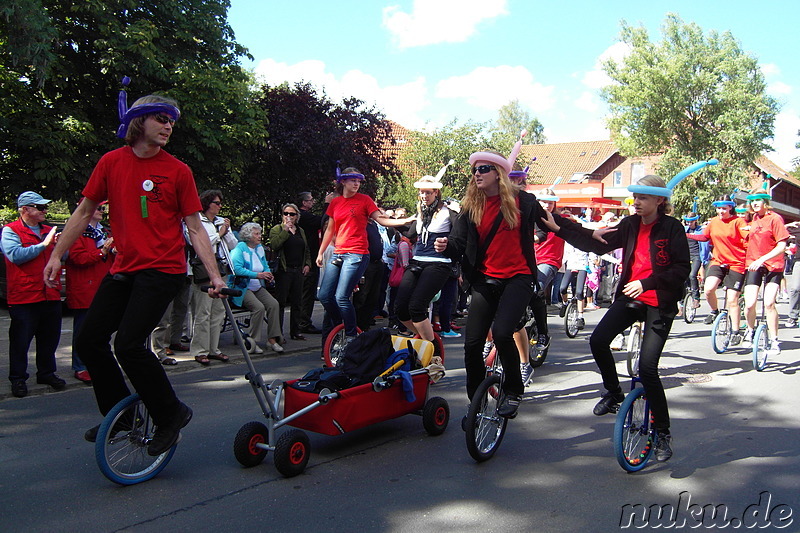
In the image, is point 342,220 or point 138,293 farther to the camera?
point 342,220

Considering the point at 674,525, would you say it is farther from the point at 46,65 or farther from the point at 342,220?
the point at 46,65

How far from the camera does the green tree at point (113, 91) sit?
15.3 meters

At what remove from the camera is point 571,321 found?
10625 millimetres

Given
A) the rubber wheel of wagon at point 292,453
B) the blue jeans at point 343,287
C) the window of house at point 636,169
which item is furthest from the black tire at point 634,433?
the window of house at point 636,169

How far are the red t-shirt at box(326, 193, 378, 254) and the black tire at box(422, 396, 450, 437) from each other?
2.58 meters

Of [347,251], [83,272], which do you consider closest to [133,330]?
[83,272]

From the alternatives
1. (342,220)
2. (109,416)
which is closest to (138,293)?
(109,416)

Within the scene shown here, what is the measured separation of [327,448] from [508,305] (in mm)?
1619

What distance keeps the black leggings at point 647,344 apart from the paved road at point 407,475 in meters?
0.48

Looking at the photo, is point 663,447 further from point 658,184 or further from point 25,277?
point 25,277

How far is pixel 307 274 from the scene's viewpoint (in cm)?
1037

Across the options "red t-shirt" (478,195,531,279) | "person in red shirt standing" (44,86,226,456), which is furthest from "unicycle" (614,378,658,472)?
"person in red shirt standing" (44,86,226,456)

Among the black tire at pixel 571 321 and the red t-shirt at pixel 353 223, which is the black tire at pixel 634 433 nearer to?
the red t-shirt at pixel 353 223

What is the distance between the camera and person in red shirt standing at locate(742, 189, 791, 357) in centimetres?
872
